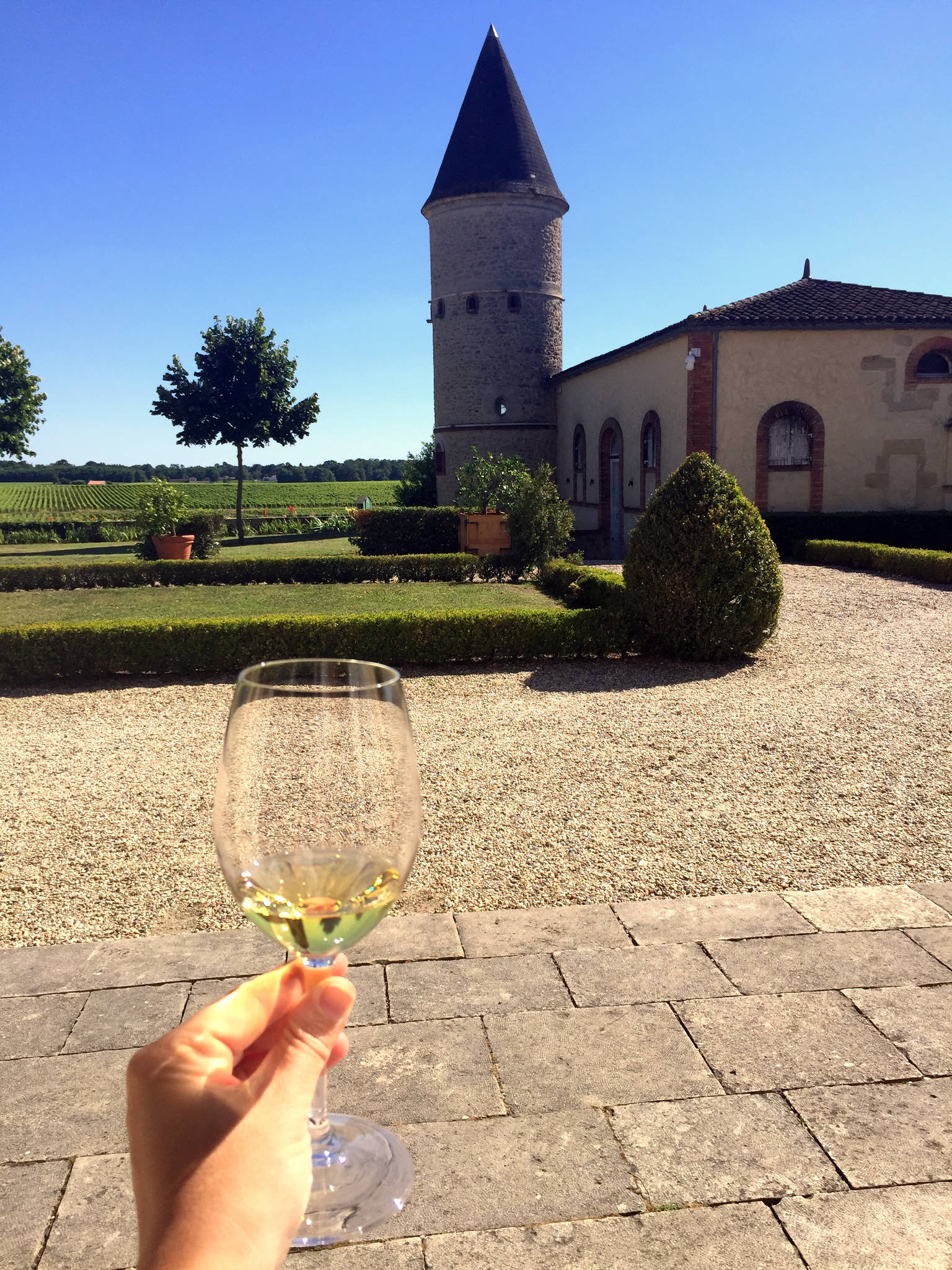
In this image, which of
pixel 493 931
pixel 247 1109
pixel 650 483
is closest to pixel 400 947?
pixel 493 931

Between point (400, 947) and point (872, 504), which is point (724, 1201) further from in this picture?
point (872, 504)

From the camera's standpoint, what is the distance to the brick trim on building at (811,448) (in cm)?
2042

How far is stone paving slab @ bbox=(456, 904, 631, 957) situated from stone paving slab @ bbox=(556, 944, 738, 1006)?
0.34 ft

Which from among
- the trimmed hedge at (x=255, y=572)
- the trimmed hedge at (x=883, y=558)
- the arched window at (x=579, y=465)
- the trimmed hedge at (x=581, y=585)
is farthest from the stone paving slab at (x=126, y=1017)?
the arched window at (x=579, y=465)

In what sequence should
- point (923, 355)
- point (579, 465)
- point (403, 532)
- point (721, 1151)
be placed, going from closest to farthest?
point (721, 1151) < point (923, 355) < point (403, 532) < point (579, 465)

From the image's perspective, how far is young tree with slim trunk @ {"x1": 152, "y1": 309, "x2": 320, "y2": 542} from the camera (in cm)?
3231

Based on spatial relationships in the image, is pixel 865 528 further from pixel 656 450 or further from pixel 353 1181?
pixel 353 1181

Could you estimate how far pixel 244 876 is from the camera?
1.26 metres

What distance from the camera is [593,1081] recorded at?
262cm

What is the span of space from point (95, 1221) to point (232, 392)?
3284 centimetres

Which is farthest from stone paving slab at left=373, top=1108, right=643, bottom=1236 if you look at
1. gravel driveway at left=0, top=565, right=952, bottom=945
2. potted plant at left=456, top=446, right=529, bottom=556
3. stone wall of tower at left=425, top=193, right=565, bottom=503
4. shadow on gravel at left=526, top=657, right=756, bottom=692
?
stone wall of tower at left=425, top=193, right=565, bottom=503

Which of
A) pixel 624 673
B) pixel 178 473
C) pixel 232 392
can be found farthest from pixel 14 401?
pixel 178 473

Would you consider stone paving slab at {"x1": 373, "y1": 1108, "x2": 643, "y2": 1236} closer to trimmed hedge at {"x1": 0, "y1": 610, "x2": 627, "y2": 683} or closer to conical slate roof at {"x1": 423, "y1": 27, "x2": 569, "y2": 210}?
trimmed hedge at {"x1": 0, "y1": 610, "x2": 627, "y2": 683}

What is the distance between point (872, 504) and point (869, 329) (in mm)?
3754
